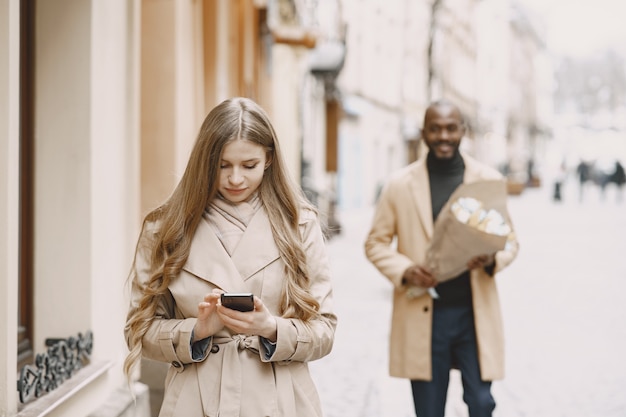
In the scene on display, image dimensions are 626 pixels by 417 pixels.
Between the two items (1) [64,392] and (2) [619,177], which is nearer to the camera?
(1) [64,392]

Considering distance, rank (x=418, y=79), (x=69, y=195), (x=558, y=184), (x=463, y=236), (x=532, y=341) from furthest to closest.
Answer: (x=418, y=79) → (x=558, y=184) → (x=532, y=341) → (x=69, y=195) → (x=463, y=236)

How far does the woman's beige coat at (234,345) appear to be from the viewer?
2.83 m

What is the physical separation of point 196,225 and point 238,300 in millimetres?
378

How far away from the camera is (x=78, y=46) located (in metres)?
5.14

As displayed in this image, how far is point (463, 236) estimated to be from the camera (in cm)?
468

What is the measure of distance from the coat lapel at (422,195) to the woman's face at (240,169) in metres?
2.16

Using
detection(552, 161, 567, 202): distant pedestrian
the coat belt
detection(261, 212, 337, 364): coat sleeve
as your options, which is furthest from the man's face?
detection(552, 161, 567, 202): distant pedestrian

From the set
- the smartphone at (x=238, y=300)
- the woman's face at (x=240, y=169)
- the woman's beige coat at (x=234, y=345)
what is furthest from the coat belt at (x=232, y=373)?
the woman's face at (x=240, y=169)

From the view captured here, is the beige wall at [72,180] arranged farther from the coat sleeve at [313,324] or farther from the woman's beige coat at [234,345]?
the coat sleeve at [313,324]

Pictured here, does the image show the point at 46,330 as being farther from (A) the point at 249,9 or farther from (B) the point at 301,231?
(A) the point at 249,9

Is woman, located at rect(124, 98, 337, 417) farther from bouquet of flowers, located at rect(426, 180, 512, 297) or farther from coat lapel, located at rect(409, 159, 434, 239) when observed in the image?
coat lapel, located at rect(409, 159, 434, 239)

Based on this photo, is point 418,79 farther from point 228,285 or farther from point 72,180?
point 228,285

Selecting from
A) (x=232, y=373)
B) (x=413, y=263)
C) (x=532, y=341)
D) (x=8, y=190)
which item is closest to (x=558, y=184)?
(x=532, y=341)

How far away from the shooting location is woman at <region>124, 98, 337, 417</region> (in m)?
2.84
